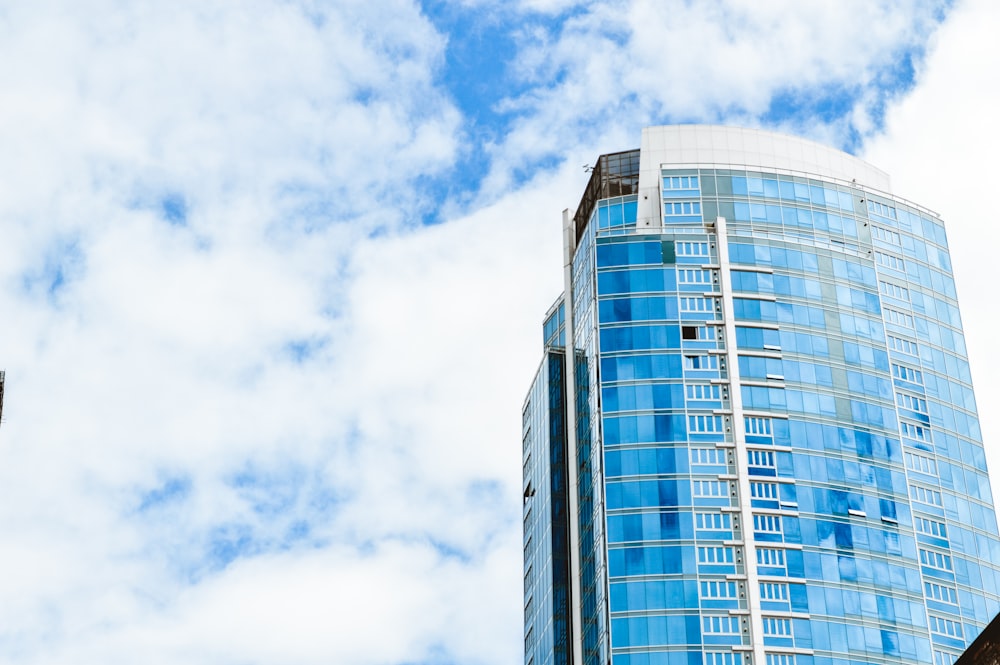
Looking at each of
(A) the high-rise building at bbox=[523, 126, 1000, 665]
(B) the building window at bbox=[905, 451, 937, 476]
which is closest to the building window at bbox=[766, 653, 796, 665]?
(A) the high-rise building at bbox=[523, 126, 1000, 665]

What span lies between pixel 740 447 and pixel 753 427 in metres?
2.70

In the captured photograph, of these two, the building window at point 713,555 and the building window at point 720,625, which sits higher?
the building window at point 713,555

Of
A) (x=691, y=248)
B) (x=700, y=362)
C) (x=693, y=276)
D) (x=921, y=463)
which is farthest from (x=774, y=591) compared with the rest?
(x=691, y=248)

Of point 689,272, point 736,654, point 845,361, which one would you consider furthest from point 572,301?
point 736,654

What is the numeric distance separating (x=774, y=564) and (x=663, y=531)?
1052 cm

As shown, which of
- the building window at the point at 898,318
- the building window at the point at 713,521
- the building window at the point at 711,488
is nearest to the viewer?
the building window at the point at 713,521

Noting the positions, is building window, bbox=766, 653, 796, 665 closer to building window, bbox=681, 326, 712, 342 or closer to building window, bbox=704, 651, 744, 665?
building window, bbox=704, 651, 744, 665

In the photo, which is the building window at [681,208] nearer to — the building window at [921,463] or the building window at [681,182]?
the building window at [681,182]

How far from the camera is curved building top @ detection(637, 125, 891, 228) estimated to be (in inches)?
6516

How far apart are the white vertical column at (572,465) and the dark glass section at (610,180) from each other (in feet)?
7.84

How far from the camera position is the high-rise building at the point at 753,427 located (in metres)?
141

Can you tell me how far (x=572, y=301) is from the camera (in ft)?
548

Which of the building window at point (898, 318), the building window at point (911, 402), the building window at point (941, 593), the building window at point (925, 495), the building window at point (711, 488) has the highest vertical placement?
the building window at point (898, 318)

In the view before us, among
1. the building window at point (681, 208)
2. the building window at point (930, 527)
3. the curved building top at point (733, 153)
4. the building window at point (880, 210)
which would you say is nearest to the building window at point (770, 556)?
the building window at point (930, 527)
